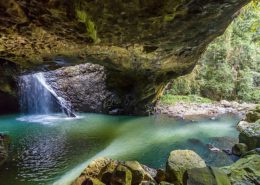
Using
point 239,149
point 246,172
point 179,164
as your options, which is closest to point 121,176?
point 179,164

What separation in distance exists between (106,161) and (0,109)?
10.3m

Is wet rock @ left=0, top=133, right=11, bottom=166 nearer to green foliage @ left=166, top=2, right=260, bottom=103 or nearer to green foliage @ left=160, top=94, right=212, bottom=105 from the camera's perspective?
green foliage @ left=160, top=94, right=212, bottom=105

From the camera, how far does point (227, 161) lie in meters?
6.85

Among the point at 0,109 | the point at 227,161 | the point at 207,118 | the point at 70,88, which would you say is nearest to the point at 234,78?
the point at 207,118

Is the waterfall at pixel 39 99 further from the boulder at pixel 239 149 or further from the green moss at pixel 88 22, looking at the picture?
the green moss at pixel 88 22

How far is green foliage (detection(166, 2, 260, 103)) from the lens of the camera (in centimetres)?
1961

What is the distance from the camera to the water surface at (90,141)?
5.86m

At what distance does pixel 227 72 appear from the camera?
65.5 feet

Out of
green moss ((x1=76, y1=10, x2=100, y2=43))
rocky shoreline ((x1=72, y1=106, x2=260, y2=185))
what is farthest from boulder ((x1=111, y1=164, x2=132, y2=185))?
green moss ((x1=76, y1=10, x2=100, y2=43))

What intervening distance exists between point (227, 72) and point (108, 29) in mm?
16696

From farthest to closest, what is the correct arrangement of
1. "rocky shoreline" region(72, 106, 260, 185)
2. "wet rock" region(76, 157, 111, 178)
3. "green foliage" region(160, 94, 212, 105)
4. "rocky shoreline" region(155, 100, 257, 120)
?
"green foliage" region(160, 94, 212, 105)
"rocky shoreline" region(155, 100, 257, 120)
"wet rock" region(76, 157, 111, 178)
"rocky shoreline" region(72, 106, 260, 185)

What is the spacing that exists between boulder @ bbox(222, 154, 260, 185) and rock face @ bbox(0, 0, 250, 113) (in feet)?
9.91

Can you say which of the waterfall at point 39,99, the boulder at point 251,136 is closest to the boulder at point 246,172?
the boulder at point 251,136

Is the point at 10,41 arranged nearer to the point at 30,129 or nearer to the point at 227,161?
the point at 30,129
